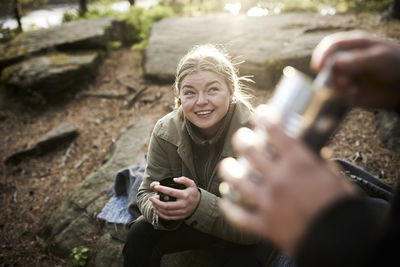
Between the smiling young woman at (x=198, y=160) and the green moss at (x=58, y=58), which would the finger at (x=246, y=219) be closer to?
the smiling young woman at (x=198, y=160)

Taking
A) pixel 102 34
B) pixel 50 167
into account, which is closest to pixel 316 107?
pixel 50 167

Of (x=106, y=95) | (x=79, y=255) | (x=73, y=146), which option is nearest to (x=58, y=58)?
(x=106, y=95)

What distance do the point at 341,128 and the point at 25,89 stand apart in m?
7.25

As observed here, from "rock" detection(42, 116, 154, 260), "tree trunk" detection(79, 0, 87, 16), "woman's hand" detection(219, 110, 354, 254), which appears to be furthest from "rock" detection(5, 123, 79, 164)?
"tree trunk" detection(79, 0, 87, 16)

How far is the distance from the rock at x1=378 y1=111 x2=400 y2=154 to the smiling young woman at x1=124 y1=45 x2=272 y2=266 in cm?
233

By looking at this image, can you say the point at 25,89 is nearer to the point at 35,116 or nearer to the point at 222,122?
the point at 35,116

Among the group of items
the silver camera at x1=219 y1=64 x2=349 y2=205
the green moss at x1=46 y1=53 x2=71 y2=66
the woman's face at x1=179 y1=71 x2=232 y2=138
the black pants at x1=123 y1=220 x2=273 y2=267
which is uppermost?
the silver camera at x1=219 y1=64 x2=349 y2=205

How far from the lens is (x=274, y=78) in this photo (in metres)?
5.29

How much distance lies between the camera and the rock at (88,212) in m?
3.58

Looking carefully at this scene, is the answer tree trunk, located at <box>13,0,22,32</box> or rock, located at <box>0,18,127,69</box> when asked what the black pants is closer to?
rock, located at <box>0,18,127,69</box>

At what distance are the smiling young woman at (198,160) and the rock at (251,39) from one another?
9.12 feet

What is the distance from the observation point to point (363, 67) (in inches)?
32.6

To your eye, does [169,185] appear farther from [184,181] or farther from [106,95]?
[106,95]

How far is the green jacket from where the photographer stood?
81.2 inches
